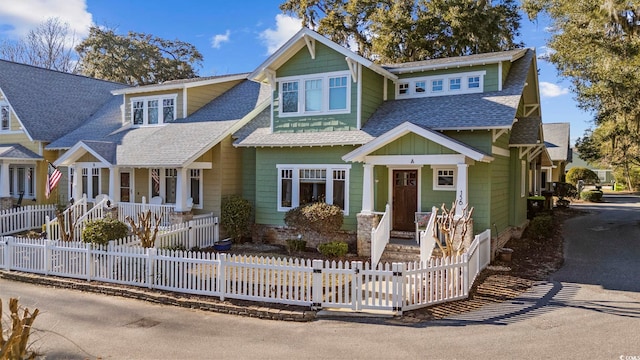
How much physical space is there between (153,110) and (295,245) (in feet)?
35.1

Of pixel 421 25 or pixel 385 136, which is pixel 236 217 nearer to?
pixel 385 136

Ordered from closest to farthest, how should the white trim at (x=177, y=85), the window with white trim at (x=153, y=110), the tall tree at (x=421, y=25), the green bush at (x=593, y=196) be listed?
the white trim at (x=177, y=85) → the window with white trim at (x=153, y=110) → the tall tree at (x=421, y=25) → the green bush at (x=593, y=196)

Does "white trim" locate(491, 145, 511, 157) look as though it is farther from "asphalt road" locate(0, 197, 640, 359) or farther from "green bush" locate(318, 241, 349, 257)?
"green bush" locate(318, 241, 349, 257)

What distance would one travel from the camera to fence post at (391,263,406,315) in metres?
8.73

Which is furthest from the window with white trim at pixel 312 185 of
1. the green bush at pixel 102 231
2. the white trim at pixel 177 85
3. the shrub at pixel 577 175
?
the shrub at pixel 577 175

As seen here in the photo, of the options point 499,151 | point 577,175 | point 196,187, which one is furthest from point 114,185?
point 577,175

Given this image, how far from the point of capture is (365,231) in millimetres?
13781

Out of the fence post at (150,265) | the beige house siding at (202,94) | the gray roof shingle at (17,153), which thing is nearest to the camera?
the fence post at (150,265)

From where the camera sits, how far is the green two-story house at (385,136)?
1336 centimetres

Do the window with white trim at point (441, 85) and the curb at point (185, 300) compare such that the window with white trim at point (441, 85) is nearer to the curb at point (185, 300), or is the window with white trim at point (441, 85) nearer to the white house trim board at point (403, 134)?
→ the white house trim board at point (403, 134)

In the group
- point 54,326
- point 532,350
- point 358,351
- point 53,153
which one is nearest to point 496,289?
point 532,350

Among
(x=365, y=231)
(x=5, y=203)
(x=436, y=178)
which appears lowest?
(x=365, y=231)

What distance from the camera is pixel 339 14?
3108 cm

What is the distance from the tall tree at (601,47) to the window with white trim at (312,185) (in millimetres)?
11889
